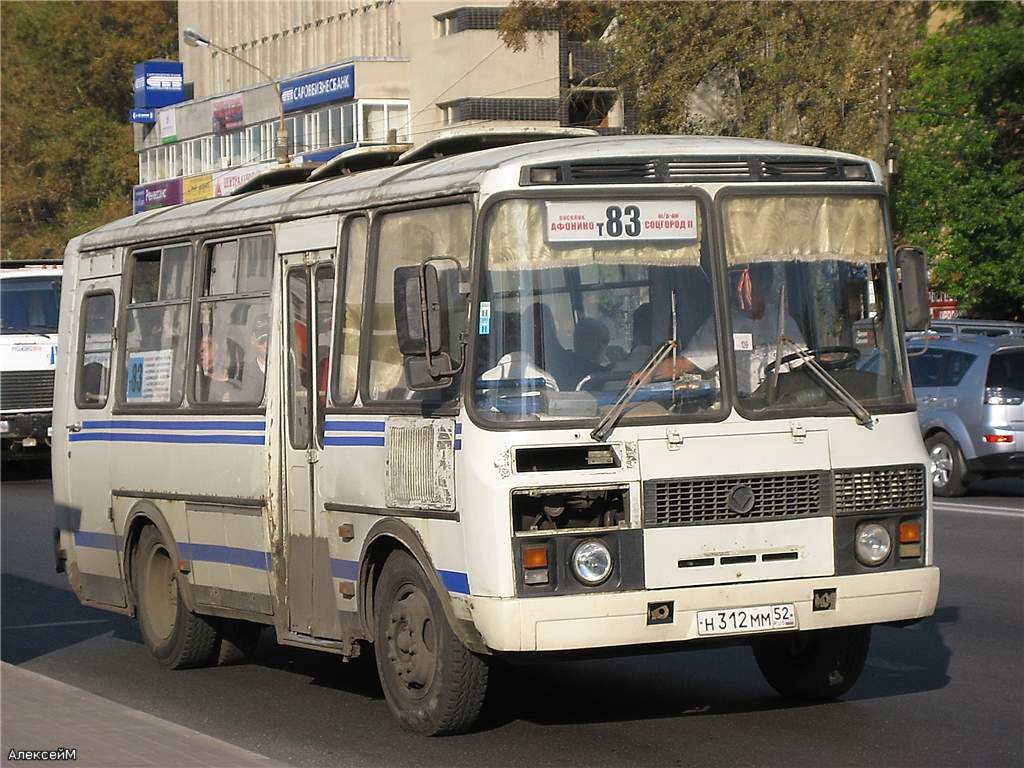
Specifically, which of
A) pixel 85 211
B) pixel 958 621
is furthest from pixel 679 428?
pixel 85 211

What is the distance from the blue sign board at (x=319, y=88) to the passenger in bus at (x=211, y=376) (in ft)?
192

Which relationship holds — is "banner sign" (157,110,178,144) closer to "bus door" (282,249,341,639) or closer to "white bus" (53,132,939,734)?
"bus door" (282,249,341,639)

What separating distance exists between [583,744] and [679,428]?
1.48 meters

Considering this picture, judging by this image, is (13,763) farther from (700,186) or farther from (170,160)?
(170,160)

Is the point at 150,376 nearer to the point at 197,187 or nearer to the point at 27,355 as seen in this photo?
the point at 27,355

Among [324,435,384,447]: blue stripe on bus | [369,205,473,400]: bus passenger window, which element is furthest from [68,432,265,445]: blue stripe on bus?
[369,205,473,400]: bus passenger window

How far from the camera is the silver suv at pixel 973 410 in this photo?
69.8ft

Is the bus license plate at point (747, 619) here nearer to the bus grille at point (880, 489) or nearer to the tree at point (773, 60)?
the bus grille at point (880, 489)

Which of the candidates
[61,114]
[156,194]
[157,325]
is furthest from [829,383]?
[61,114]

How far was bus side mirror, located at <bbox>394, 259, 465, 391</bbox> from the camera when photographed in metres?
7.98

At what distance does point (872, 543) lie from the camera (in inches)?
327

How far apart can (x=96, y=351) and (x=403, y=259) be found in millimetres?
3917

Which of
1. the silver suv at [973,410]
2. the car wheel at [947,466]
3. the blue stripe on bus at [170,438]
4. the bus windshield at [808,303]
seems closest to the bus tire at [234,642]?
the blue stripe on bus at [170,438]

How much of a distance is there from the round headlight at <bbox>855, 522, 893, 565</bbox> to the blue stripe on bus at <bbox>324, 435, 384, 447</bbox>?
7.27 ft
